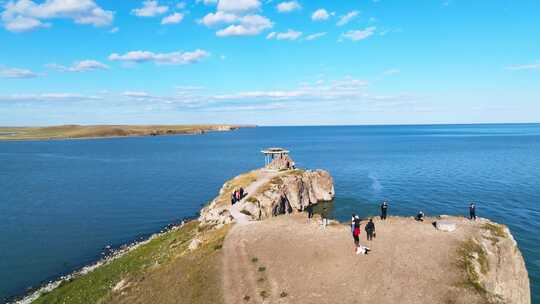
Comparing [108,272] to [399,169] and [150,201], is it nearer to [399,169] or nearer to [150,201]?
[150,201]

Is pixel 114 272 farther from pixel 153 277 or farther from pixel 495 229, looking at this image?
pixel 495 229

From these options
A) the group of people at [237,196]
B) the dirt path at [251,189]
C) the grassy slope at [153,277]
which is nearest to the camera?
the grassy slope at [153,277]

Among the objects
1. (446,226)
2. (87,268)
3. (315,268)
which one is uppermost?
(446,226)

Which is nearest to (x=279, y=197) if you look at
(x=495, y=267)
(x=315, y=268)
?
(x=315, y=268)

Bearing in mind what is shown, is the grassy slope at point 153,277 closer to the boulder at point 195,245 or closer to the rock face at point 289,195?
the boulder at point 195,245

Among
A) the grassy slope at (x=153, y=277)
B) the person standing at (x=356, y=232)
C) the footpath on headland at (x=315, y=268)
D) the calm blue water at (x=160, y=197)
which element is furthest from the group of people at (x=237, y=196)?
the person standing at (x=356, y=232)

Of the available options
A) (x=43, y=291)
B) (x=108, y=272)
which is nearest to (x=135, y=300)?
(x=108, y=272)

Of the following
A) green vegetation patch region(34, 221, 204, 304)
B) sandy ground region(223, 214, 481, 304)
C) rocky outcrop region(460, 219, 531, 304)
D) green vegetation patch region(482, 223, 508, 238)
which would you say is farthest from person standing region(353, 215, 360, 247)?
green vegetation patch region(34, 221, 204, 304)
